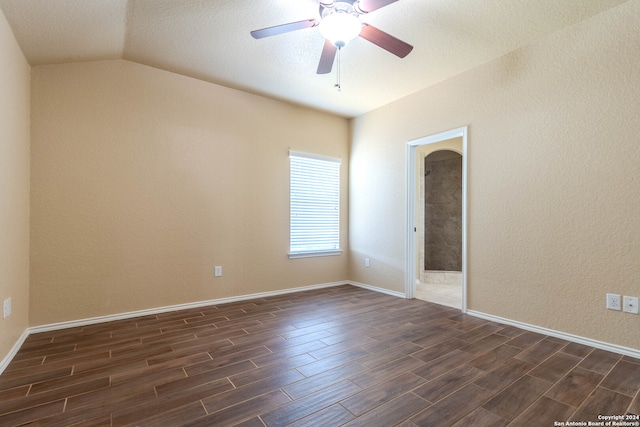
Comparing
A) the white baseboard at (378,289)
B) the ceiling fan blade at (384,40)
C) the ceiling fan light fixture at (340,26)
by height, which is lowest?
the white baseboard at (378,289)

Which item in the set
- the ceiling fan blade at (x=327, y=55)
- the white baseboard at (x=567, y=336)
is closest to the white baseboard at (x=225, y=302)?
the white baseboard at (x=567, y=336)

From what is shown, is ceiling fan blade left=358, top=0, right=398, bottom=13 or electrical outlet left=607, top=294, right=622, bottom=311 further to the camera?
electrical outlet left=607, top=294, right=622, bottom=311

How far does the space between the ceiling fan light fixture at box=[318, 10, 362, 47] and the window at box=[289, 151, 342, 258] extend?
2421mm

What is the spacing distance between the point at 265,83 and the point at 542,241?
3398 millimetres

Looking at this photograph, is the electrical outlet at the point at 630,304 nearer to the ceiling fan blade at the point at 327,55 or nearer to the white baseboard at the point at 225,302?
the white baseboard at the point at 225,302

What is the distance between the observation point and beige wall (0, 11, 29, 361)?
216 cm

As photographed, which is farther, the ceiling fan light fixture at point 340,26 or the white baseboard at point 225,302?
the white baseboard at point 225,302

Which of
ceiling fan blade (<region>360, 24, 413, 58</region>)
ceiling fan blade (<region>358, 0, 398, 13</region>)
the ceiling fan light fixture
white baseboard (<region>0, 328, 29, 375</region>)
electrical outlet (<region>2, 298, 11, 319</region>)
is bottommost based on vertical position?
white baseboard (<region>0, 328, 29, 375</region>)

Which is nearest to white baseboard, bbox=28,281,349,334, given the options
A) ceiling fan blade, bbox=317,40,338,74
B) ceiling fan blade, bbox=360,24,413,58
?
ceiling fan blade, bbox=317,40,338,74

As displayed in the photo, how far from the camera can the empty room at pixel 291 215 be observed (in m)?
1.92

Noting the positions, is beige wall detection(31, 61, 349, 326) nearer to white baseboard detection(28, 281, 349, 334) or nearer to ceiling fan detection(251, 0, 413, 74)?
white baseboard detection(28, 281, 349, 334)

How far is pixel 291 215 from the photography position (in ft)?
14.5

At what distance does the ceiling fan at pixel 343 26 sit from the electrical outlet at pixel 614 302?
2516 mm

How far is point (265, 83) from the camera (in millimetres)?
3730
